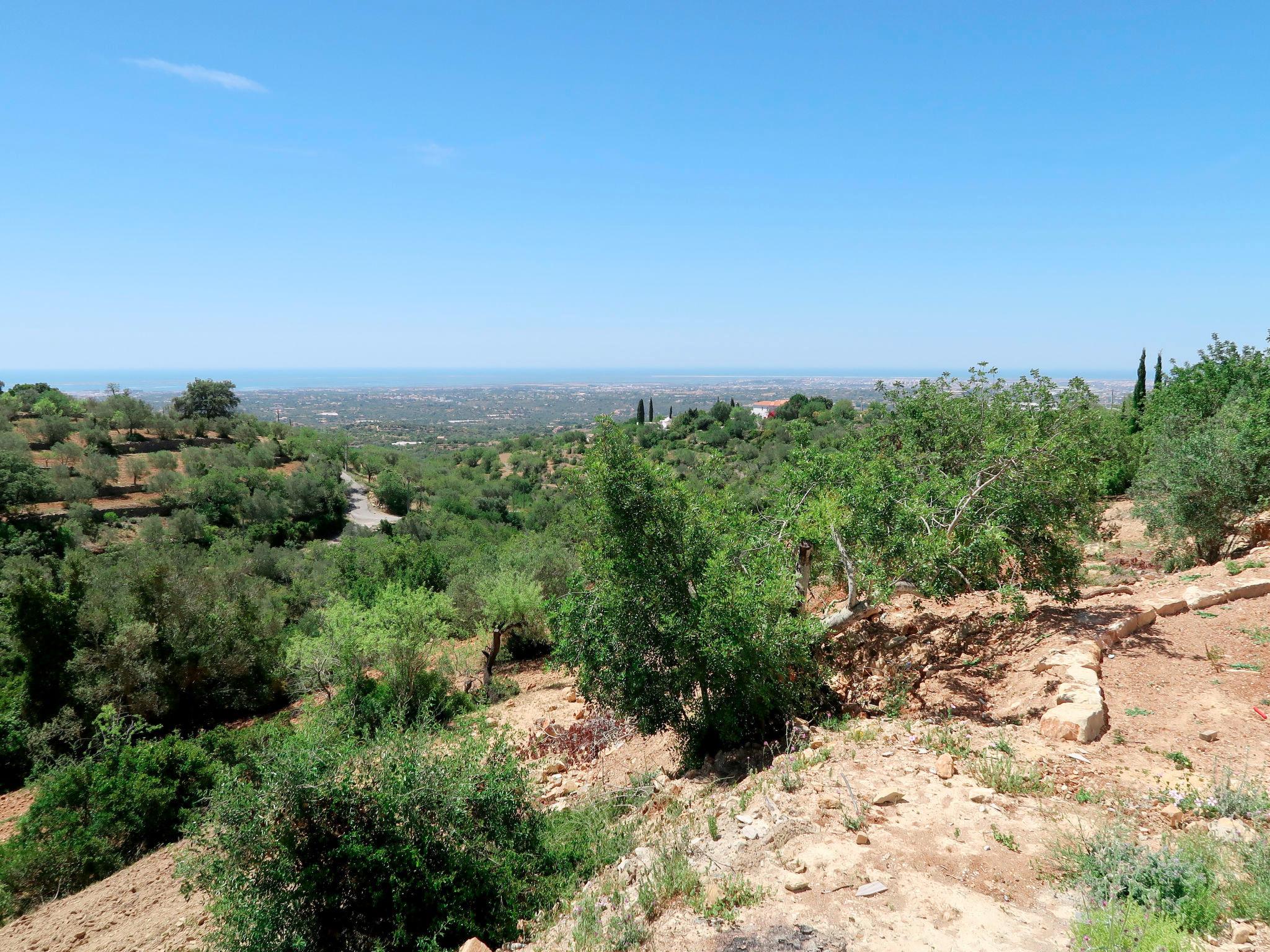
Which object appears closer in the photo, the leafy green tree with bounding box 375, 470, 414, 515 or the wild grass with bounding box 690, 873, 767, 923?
the wild grass with bounding box 690, 873, 767, 923

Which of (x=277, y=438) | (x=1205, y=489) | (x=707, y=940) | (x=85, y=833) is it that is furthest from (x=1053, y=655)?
(x=277, y=438)

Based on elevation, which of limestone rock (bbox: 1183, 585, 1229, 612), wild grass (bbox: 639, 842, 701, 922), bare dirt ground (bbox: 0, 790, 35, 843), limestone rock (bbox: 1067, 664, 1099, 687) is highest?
limestone rock (bbox: 1183, 585, 1229, 612)

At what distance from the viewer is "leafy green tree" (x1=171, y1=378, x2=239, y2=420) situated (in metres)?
77.2

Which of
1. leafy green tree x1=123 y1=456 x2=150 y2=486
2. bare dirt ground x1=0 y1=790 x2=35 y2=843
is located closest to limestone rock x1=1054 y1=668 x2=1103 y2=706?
bare dirt ground x1=0 y1=790 x2=35 y2=843

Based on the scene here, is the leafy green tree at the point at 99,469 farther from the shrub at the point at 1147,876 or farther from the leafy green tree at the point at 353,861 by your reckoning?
the shrub at the point at 1147,876

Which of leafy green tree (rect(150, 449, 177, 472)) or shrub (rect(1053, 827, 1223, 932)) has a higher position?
shrub (rect(1053, 827, 1223, 932))

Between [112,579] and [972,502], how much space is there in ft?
102

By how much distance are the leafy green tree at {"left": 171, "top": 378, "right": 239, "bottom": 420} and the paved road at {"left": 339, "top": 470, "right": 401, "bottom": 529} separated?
19.9 m

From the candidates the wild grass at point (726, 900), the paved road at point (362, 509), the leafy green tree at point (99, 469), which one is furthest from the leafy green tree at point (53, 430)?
the wild grass at point (726, 900)

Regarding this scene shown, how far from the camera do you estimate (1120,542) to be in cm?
2081

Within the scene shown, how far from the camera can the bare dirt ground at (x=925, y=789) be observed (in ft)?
18.9

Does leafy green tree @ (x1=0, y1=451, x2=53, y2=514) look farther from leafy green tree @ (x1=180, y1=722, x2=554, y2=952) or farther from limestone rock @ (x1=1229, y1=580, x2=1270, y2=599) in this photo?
limestone rock @ (x1=1229, y1=580, x2=1270, y2=599)

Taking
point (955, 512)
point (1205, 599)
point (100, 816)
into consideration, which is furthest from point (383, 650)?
point (1205, 599)

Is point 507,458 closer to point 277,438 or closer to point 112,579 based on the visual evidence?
point 277,438
